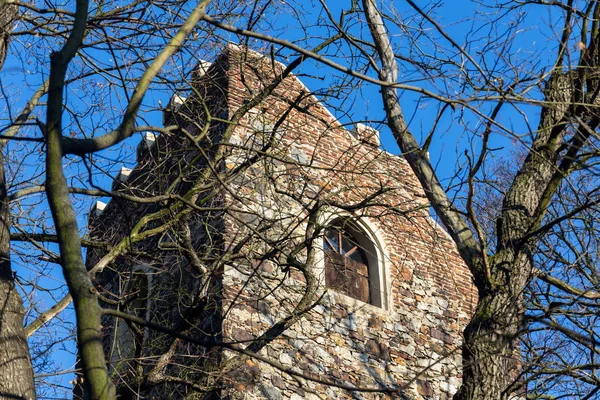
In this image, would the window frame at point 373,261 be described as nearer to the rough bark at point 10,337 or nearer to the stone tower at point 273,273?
the stone tower at point 273,273

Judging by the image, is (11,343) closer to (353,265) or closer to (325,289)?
(325,289)

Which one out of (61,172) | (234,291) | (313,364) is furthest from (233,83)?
(61,172)

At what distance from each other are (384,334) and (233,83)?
3.61 metres

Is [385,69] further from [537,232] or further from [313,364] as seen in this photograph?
[313,364]

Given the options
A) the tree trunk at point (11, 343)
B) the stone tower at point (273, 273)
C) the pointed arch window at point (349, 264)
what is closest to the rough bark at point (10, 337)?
the tree trunk at point (11, 343)

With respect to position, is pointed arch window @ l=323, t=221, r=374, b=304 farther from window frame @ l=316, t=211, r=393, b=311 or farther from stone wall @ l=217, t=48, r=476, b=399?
stone wall @ l=217, t=48, r=476, b=399

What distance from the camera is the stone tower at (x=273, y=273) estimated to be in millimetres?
8758

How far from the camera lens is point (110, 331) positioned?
38.3 ft

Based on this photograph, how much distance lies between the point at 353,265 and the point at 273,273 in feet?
5.76

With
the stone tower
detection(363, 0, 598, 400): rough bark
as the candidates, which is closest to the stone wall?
the stone tower

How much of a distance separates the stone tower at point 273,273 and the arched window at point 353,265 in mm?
21

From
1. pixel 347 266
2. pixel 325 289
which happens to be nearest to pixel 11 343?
pixel 325 289

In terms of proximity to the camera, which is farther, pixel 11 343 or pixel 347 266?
pixel 347 266

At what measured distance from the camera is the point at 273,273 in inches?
404
